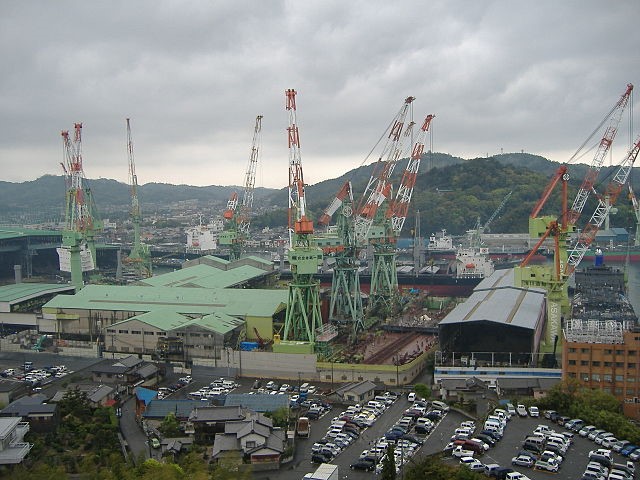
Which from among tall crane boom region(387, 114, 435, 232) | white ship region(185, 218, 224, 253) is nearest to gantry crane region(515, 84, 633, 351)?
tall crane boom region(387, 114, 435, 232)

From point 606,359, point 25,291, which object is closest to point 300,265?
point 606,359

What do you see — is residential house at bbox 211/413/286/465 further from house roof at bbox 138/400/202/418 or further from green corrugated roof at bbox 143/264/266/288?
green corrugated roof at bbox 143/264/266/288

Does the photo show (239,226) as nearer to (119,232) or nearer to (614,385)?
(614,385)

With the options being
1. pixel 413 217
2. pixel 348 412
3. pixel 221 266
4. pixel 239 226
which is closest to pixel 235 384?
pixel 348 412

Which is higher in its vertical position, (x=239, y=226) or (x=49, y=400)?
(x=239, y=226)

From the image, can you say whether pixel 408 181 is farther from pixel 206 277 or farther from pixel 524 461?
pixel 524 461
